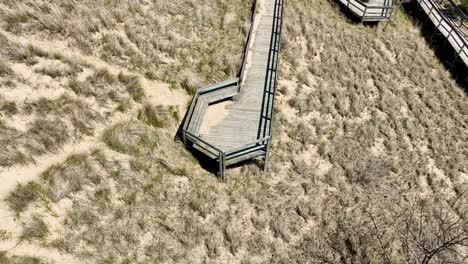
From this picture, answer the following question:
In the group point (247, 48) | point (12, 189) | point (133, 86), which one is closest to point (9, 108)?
point (12, 189)

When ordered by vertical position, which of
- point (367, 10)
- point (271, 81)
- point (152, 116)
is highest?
point (152, 116)

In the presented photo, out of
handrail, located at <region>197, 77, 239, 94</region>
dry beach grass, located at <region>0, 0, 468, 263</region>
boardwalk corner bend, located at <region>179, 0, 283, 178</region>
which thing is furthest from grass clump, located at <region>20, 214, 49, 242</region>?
handrail, located at <region>197, 77, 239, 94</region>

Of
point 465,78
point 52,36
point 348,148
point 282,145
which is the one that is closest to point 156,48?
point 52,36

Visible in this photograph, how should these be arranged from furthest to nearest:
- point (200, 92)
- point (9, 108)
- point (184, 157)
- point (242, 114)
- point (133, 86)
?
1. point (242, 114)
2. point (200, 92)
3. point (133, 86)
4. point (184, 157)
5. point (9, 108)

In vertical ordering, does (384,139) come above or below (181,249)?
below

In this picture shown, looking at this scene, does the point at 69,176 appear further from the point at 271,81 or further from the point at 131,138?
the point at 271,81

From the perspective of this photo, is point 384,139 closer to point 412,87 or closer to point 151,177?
point 412,87

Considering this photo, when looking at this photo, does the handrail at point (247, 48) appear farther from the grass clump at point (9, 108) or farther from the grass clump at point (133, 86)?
the grass clump at point (9, 108)

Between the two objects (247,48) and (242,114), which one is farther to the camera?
(247,48)
